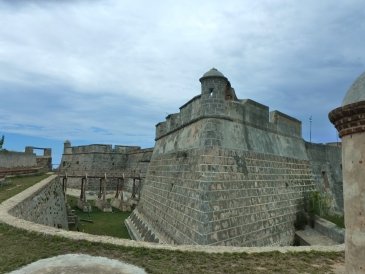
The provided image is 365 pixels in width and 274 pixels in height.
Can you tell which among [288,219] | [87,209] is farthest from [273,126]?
[87,209]

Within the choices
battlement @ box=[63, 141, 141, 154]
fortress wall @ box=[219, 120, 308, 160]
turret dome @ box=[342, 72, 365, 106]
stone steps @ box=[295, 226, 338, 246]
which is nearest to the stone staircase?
fortress wall @ box=[219, 120, 308, 160]

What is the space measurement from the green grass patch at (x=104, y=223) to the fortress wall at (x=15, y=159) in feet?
23.0

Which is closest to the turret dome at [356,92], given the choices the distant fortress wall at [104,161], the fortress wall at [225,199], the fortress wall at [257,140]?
the fortress wall at [225,199]

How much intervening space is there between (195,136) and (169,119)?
225 inches

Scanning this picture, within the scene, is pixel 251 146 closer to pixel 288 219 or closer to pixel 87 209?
pixel 288 219

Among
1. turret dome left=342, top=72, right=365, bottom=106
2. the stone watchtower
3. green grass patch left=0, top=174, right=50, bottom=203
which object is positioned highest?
turret dome left=342, top=72, right=365, bottom=106

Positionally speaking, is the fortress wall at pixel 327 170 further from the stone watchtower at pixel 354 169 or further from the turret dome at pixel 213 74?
the stone watchtower at pixel 354 169

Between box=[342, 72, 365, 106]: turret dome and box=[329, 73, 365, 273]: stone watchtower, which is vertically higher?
box=[342, 72, 365, 106]: turret dome

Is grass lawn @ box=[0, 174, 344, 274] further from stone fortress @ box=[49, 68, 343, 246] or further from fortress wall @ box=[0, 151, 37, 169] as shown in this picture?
fortress wall @ box=[0, 151, 37, 169]

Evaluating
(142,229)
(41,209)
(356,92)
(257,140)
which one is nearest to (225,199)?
(257,140)

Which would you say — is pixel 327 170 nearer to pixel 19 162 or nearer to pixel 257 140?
→ pixel 257 140

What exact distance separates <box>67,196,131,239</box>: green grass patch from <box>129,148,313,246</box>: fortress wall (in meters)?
1.91

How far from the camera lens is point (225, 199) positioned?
9.84 m

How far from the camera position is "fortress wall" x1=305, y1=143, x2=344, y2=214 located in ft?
61.0
